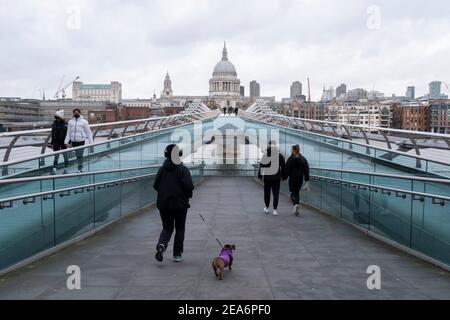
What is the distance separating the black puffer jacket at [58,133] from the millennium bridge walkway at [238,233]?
337 mm

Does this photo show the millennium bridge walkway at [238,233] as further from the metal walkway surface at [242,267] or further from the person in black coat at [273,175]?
the person in black coat at [273,175]

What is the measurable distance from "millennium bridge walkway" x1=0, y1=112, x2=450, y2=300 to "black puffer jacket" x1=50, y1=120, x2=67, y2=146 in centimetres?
34

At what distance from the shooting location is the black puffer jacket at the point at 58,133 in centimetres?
1146

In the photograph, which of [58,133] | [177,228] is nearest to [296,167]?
[58,133]

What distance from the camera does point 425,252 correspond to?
764 cm

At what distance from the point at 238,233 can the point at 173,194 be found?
2392mm

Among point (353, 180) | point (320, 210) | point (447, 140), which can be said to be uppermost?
point (447, 140)

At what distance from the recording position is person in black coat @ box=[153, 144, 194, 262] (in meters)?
7.27

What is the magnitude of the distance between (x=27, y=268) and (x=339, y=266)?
143 inches

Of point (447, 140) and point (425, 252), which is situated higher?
point (447, 140)

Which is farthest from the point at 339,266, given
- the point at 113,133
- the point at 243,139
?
the point at 243,139

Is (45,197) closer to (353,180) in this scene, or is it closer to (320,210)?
(353,180)

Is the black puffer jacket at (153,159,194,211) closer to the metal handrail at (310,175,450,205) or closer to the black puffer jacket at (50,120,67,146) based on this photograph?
the metal handrail at (310,175,450,205)

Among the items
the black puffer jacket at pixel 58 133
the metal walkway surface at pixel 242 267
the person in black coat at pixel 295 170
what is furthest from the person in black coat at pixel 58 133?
the person in black coat at pixel 295 170
